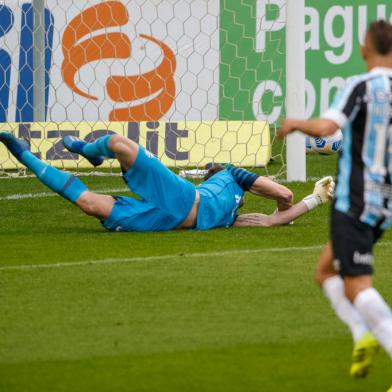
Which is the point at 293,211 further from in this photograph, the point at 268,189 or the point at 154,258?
the point at 154,258

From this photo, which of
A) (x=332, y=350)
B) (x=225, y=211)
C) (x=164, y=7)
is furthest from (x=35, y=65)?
(x=332, y=350)

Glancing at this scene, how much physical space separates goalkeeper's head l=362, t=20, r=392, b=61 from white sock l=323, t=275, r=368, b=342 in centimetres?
90

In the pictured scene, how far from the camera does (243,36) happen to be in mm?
15734

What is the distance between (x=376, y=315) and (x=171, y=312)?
6.41 ft

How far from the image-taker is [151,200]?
31.2 feet

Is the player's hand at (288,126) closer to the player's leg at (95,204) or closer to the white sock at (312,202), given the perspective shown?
the player's leg at (95,204)

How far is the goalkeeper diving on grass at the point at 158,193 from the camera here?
936cm

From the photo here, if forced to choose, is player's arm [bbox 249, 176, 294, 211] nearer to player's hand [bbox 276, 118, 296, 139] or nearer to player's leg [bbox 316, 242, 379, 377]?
player's leg [bbox 316, 242, 379, 377]

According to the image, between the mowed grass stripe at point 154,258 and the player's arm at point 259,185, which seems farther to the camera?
the player's arm at point 259,185

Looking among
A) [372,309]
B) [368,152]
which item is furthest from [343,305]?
[368,152]

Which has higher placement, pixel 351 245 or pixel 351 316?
pixel 351 245

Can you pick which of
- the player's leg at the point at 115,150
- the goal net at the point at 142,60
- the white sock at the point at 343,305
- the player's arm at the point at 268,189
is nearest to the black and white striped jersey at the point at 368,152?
the white sock at the point at 343,305

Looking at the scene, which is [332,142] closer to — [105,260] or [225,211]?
[225,211]

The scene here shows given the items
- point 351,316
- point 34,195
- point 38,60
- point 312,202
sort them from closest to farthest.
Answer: point 351,316 < point 312,202 < point 34,195 < point 38,60
